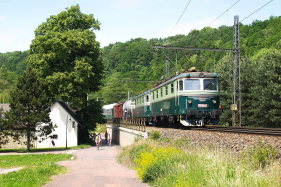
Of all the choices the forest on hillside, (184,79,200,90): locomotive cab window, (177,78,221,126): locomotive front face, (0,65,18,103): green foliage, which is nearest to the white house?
the forest on hillside

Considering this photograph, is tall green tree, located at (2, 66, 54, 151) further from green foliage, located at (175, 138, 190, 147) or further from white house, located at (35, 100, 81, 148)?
green foliage, located at (175, 138, 190, 147)

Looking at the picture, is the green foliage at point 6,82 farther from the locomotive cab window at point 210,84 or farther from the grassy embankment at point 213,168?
the grassy embankment at point 213,168

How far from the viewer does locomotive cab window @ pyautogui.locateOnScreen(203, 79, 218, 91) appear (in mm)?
21159

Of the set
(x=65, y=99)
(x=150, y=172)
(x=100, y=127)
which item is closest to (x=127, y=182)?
(x=150, y=172)

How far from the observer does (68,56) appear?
37.9 meters

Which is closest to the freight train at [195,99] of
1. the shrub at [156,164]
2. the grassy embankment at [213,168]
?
the grassy embankment at [213,168]

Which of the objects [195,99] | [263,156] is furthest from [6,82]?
[263,156]

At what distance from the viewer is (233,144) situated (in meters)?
11.9

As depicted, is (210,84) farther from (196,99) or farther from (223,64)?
(223,64)

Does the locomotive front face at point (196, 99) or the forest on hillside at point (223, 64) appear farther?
the forest on hillside at point (223, 64)

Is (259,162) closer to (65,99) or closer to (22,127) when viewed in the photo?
(22,127)

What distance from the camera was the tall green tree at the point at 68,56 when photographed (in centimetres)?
3534

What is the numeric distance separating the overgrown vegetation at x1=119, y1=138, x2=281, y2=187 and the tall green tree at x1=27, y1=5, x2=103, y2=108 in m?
23.3

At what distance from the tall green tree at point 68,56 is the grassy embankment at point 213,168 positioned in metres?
23.0
